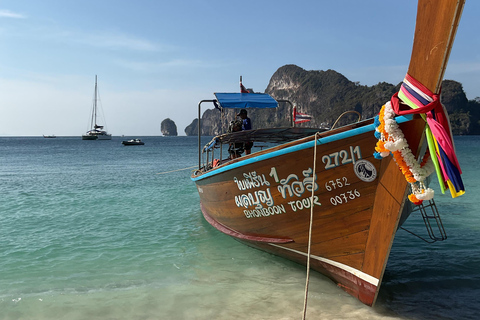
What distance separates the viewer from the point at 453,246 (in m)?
7.11

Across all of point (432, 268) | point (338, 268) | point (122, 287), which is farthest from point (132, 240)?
point (432, 268)

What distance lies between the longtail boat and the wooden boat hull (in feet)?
0.04

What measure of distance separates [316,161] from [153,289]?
10.5 feet

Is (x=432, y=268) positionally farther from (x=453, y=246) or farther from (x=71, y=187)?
(x=71, y=187)

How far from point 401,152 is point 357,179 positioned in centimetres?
74

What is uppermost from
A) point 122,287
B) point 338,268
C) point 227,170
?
point 227,170

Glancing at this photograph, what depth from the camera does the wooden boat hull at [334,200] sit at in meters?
4.13

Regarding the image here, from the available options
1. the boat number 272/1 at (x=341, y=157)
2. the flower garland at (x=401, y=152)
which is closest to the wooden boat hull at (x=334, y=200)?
the boat number 272/1 at (x=341, y=157)

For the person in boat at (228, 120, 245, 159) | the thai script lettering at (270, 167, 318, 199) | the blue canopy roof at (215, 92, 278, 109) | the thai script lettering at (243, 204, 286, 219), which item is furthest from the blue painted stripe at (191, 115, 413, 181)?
the blue canopy roof at (215, 92, 278, 109)

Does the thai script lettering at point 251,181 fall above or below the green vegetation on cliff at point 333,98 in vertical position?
below

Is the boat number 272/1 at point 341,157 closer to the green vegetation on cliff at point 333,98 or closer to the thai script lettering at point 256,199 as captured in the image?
the thai script lettering at point 256,199

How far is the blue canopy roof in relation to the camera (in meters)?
8.08

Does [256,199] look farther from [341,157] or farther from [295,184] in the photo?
[341,157]

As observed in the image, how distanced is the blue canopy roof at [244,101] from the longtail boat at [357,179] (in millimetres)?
1820
